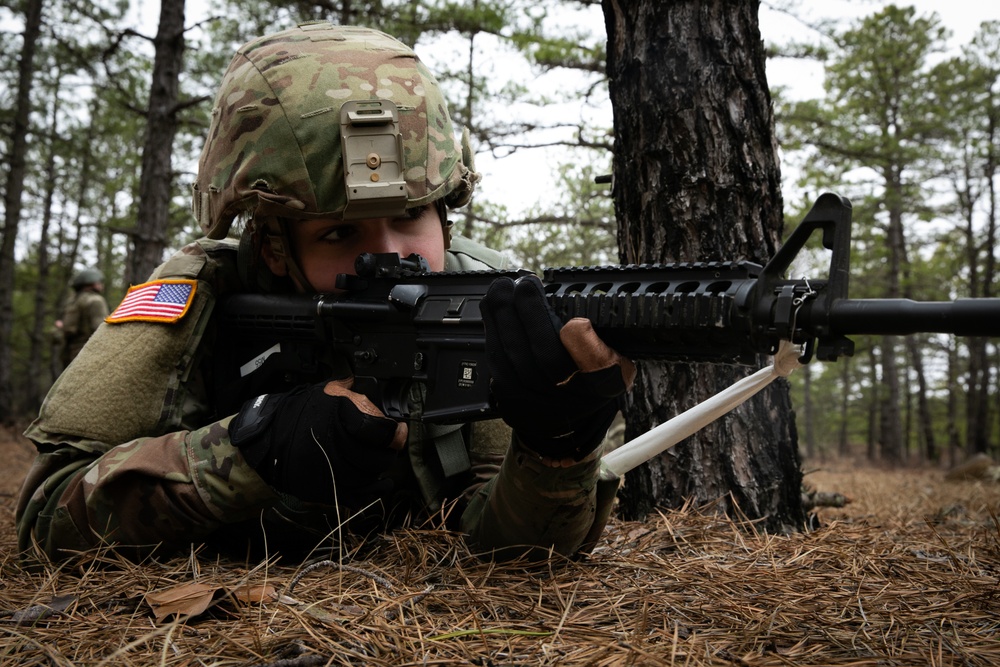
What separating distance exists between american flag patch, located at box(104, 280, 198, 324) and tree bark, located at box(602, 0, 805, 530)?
1629mm

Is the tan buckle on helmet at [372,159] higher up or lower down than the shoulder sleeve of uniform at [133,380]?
higher up

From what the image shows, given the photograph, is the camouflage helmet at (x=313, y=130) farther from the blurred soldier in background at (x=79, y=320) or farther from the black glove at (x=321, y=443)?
the blurred soldier in background at (x=79, y=320)

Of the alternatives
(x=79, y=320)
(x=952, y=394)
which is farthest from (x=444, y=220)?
(x=952, y=394)

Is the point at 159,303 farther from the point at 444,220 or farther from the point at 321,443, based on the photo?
the point at 444,220

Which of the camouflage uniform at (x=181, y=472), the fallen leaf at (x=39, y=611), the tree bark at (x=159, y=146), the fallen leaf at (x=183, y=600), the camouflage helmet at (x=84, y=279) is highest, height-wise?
the tree bark at (x=159, y=146)

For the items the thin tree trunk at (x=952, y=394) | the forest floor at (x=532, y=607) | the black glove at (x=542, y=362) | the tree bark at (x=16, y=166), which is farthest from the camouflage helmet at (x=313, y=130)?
the thin tree trunk at (x=952, y=394)

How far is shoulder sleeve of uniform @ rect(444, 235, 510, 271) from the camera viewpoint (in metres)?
2.63

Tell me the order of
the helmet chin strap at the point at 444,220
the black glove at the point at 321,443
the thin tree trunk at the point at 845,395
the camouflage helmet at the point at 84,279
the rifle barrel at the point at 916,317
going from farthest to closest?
1. the thin tree trunk at the point at 845,395
2. the camouflage helmet at the point at 84,279
3. the helmet chin strap at the point at 444,220
4. the black glove at the point at 321,443
5. the rifle barrel at the point at 916,317

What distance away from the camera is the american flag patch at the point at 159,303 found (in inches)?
91.2

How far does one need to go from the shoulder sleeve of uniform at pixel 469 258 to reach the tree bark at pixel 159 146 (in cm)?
549

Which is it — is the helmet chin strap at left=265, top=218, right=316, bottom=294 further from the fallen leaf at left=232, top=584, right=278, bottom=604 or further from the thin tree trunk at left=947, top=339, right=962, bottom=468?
the thin tree trunk at left=947, top=339, right=962, bottom=468

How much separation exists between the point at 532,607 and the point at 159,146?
7145 millimetres

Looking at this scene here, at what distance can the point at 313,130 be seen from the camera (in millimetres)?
2244

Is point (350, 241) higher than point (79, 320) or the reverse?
higher
